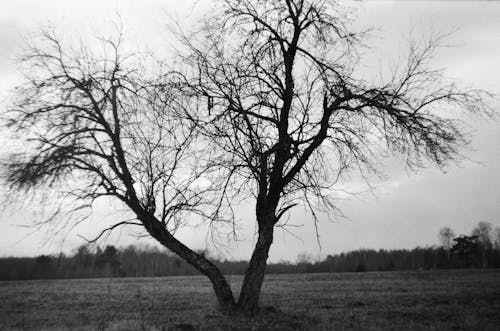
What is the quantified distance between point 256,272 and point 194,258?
1.80 m

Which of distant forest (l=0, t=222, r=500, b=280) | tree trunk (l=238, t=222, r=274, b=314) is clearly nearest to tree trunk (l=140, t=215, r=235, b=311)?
tree trunk (l=238, t=222, r=274, b=314)

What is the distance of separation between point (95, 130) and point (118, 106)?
1.11m

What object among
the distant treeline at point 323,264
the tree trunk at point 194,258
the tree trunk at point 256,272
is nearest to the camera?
the tree trunk at point 256,272

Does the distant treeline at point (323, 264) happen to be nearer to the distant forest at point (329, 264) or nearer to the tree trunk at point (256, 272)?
the distant forest at point (329, 264)

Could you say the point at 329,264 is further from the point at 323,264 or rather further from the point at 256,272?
the point at 256,272

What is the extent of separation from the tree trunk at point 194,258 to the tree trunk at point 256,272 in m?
0.42

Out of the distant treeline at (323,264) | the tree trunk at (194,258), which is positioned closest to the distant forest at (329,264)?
the distant treeline at (323,264)

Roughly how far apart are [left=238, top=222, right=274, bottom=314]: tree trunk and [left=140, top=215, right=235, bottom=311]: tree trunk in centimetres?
42

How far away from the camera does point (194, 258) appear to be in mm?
12562

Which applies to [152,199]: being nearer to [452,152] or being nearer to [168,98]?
[168,98]

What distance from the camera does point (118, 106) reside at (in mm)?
12734

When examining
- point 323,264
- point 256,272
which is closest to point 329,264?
point 323,264

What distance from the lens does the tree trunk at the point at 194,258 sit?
12297 millimetres

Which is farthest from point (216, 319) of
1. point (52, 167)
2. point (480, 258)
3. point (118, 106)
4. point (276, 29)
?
point (480, 258)
